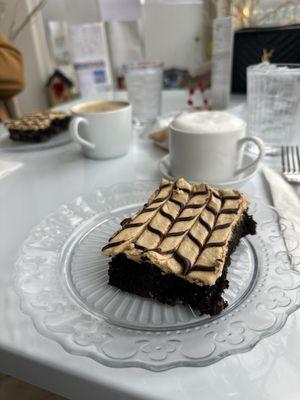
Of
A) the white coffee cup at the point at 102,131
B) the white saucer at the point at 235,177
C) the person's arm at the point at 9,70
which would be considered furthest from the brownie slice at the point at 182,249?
the person's arm at the point at 9,70

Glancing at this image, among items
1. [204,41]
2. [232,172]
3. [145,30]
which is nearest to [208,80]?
[204,41]

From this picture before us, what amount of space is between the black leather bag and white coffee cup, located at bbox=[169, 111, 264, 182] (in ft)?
1.69

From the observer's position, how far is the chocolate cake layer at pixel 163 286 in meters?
0.35

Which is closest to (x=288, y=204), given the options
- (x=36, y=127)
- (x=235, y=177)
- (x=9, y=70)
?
(x=235, y=177)

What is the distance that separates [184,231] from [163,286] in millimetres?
69

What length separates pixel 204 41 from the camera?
5.97ft

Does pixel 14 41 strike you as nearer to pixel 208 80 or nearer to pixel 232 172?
pixel 208 80

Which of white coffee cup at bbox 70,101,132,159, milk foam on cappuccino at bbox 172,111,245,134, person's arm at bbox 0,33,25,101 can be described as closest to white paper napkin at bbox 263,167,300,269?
milk foam on cappuccino at bbox 172,111,245,134

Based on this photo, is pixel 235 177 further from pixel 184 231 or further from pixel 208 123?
pixel 184 231

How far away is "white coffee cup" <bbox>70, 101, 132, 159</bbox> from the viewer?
29.1 inches

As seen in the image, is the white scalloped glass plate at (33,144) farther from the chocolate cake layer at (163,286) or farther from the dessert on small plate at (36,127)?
the chocolate cake layer at (163,286)

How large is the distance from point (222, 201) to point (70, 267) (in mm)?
214

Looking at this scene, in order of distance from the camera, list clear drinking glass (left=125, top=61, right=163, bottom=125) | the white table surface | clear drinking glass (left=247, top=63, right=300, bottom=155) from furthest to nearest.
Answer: clear drinking glass (left=125, top=61, right=163, bottom=125), clear drinking glass (left=247, top=63, right=300, bottom=155), the white table surface

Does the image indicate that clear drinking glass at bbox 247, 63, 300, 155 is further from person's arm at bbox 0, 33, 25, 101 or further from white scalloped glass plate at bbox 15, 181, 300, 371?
person's arm at bbox 0, 33, 25, 101
